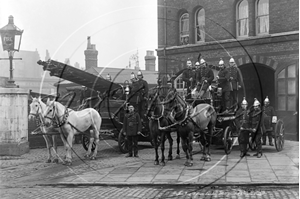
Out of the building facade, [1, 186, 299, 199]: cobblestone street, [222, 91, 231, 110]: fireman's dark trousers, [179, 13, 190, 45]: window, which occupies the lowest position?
[1, 186, 299, 199]: cobblestone street

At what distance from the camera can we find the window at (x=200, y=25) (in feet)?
56.3

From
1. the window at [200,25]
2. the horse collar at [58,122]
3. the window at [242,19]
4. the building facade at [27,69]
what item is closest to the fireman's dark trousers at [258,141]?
the horse collar at [58,122]

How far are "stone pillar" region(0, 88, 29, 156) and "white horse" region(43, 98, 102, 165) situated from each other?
8.80ft

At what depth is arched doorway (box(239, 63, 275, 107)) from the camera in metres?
18.0

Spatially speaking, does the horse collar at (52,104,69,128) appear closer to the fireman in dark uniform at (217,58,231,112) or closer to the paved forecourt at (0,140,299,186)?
the paved forecourt at (0,140,299,186)

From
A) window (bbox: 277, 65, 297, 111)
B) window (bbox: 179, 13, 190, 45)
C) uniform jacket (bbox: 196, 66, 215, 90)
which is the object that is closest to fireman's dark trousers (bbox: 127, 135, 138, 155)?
uniform jacket (bbox: 196, 66, 215, 90)

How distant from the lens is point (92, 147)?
13156 mm

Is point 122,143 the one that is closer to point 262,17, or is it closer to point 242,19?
point 242,19

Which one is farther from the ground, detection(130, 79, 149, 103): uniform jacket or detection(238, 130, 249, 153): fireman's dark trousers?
detection(130, 79, 149, 103): uniform jacket

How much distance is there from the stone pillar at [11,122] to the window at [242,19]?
32.1 feet

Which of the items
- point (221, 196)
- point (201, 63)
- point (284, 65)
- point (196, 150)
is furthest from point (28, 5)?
point (284, 65)

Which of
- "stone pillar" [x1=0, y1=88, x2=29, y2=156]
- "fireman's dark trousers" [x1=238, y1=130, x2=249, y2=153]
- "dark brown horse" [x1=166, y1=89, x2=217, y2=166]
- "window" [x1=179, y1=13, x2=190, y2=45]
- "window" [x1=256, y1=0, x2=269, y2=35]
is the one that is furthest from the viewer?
"window" [x1=256, y1=0, x2=269, y2=35]

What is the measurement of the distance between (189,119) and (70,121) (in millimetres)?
3509

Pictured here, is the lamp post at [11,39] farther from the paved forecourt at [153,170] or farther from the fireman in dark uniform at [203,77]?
the fireman in dark uniform at [203,77]
